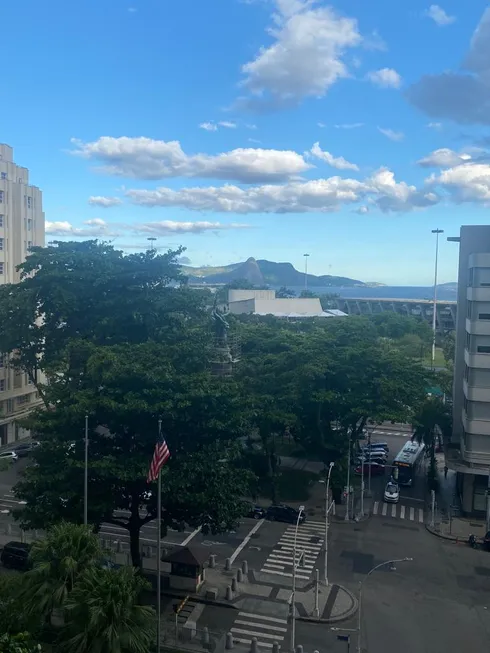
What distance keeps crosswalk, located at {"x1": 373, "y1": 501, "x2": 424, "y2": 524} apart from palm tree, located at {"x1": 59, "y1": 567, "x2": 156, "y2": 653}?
2779 centimetres

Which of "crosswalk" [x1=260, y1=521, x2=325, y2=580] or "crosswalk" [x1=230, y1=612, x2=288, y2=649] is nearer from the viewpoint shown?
"crosswalk" [x1=230, y1=612, x2=288, y2=649]

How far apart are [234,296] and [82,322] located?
117 m

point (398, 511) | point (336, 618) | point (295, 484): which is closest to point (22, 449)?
point (295, 484)

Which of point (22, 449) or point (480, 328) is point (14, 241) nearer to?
point (22, 449)

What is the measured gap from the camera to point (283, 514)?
4141cm

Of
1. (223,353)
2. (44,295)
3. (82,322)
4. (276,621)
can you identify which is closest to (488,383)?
(223,353)

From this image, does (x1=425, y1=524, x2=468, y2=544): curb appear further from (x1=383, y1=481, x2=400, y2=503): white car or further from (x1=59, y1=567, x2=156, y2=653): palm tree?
(x1=59, y1=567, x2=156, y2=653): palm tree

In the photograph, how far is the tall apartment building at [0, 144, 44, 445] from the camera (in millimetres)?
55375

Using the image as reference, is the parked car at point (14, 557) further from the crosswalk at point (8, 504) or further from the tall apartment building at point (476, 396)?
the tall apartment building at point (476, 396)

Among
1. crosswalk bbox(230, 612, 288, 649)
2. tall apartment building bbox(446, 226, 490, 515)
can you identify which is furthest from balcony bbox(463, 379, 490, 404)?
crosswalk bbox(230, 612, 288, 649)

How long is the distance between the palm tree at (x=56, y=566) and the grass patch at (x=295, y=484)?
27.7 metres

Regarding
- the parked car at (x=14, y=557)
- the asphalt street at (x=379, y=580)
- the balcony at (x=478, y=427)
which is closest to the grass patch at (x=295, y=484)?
the asphalt street at (x=379, y=580)

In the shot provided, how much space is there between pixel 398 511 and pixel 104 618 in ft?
99.9

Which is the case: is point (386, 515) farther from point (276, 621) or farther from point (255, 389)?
point (276, 621)
